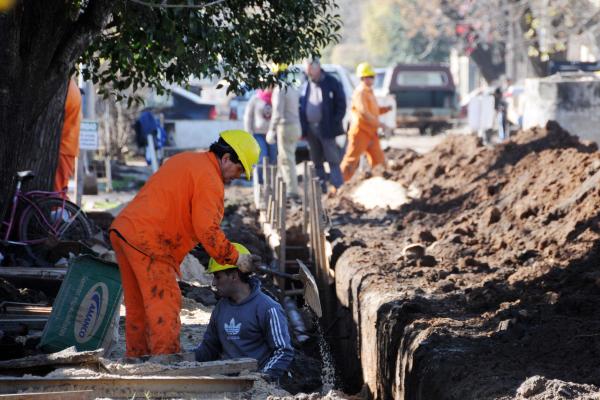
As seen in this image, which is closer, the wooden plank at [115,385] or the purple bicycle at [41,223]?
the wooden plank at [115,385]

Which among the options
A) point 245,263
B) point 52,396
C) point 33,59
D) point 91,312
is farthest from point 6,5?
point 52,396

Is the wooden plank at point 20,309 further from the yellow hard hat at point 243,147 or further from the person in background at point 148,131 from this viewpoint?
the person in background at point 148,131

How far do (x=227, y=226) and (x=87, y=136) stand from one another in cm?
198

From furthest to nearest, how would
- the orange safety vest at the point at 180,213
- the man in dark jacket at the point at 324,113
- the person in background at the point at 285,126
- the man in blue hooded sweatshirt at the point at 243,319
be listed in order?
1. the man in dark jacket at the point at 324,113
2. the person in background at the point at 285,126
3. the man in blue hooded sweatshirt at the point at 243,319
4. the orange safety vest at the point at 180,213

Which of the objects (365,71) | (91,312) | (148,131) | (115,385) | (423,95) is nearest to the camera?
(115,385)

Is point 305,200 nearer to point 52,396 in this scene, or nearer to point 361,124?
point 361,124

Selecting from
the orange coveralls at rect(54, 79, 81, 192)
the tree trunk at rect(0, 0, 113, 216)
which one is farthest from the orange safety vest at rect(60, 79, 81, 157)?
the tree trunk at rect(0, 0, 113, 216)

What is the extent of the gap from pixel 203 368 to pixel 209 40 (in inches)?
133

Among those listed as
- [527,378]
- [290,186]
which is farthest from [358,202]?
[527,378]

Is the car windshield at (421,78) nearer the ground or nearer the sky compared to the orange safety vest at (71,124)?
nearer the sky

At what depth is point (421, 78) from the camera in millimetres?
36031

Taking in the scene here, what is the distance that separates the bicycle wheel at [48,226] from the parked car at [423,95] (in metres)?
23.8

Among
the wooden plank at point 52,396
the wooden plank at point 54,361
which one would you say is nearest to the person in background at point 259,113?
the wooden plank at point 54,361

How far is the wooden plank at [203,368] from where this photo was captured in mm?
6680
